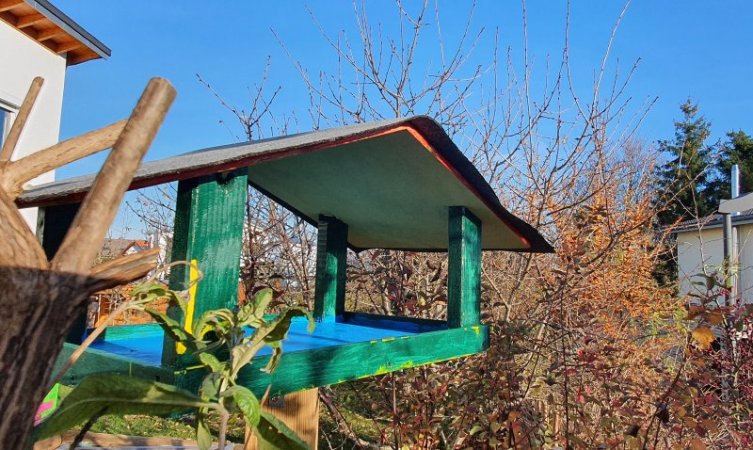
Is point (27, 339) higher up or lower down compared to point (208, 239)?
lower down

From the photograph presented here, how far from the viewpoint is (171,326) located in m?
0.94

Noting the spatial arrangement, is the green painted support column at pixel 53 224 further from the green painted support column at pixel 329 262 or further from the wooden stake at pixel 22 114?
the green painted support column at pixel 329 262

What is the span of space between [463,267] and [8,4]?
4368 mm

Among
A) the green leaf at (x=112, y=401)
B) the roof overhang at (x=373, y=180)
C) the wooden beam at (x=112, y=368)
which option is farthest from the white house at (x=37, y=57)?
the green leaf at (x=112, y=401)

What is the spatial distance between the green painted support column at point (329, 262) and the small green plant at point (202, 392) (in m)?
1.75

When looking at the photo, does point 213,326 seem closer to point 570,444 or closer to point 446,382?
point 570,444

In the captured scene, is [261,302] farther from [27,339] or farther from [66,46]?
[66,46]

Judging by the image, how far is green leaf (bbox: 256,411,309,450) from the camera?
832 millimetres

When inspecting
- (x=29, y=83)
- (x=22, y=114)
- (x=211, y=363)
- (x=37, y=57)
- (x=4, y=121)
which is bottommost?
(x=211, y=363)

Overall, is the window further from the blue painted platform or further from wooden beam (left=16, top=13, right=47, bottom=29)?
the blue painted platform

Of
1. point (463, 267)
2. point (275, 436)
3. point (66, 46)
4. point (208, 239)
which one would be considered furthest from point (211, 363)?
point (66, 46)

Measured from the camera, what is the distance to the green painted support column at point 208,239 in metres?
1.21

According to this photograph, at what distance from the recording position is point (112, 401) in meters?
0.72

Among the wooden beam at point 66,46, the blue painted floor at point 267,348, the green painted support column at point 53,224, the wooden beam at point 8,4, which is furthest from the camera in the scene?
the wooden beam at point 66,46
